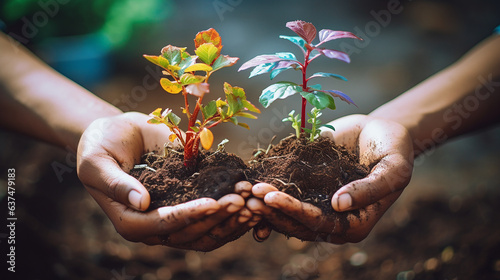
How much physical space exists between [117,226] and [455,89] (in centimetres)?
183

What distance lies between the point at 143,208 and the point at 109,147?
37 centimetres

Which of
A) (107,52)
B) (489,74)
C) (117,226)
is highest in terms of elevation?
(107,52)

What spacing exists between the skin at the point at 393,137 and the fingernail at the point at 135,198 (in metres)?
0.35

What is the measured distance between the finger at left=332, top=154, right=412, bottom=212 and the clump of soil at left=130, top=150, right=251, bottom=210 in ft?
1.11

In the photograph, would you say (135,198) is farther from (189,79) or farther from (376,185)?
(376,185)

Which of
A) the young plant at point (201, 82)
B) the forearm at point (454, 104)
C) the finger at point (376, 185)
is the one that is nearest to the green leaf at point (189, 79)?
the young plant at point (201, 82)

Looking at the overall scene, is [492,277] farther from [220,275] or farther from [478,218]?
[220,275]

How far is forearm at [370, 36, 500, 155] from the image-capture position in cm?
185

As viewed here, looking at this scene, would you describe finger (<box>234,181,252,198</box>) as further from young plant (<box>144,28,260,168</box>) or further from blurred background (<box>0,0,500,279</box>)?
blurred background (<box>0,0,500,279</box>)

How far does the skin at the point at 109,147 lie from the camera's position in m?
1.13

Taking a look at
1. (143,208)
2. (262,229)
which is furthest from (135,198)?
(262,229)

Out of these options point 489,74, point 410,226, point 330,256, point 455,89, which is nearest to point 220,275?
point 330,256

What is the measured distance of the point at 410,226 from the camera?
9.93 ft

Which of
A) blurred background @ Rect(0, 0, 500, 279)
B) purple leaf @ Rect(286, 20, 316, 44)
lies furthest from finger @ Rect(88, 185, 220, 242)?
blurred background @ Rect(0, 0, 500, 279)
